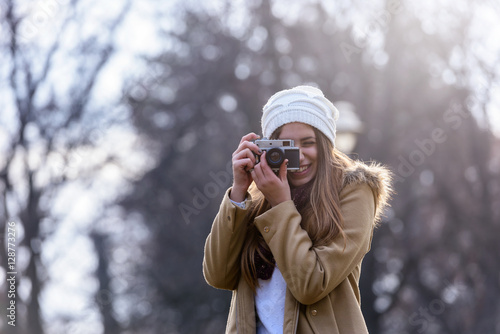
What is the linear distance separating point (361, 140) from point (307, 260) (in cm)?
1092

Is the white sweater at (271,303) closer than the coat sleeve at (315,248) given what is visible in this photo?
No

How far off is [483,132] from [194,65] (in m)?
5.85

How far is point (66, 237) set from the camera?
13547mm

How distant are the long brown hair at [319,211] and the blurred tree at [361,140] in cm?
984

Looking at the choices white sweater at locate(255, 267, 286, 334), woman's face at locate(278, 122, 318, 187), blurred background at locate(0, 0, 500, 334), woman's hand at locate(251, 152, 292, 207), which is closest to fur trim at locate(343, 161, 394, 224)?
woman's face at locate(278, 122, 318, 187)

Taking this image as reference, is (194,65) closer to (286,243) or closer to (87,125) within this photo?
(87,125)

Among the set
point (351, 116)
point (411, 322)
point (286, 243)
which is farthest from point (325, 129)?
point (411, 322)

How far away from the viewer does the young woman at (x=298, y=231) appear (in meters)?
2.96

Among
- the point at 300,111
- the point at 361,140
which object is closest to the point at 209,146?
the point at 361,140

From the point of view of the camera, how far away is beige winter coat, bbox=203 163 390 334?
2.93 meters

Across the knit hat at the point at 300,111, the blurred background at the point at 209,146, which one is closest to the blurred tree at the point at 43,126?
the blurred background at the point at 209,146

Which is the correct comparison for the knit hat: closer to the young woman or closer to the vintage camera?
the young woman

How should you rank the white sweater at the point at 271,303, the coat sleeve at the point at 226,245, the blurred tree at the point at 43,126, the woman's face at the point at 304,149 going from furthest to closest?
the blurred tree at the point at 43,126, the woman's face at the point at 304,149, the coat sleeve at the point at 226,245, the white sweater at the point at 271,303

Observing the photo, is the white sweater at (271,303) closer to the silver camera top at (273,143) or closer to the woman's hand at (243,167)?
the woman's hand at (243,167)
